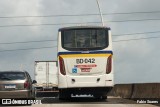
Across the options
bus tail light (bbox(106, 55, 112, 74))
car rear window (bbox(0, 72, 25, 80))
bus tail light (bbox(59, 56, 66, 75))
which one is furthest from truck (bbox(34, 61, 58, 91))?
car rear window (bbox(0, 72, 25, 80))

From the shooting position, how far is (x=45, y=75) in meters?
41.4

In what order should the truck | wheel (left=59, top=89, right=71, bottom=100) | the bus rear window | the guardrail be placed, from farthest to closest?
the truck, the guardrail, wheel (left=59, top=89, right=71, bottom=100), the bus rear window

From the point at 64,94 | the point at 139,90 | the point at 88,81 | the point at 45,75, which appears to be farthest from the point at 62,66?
the point at 45,75

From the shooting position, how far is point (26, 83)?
24.3m

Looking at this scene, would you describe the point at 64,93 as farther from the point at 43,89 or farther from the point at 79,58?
the point at 43,89

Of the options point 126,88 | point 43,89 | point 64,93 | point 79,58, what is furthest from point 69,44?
point 43,89

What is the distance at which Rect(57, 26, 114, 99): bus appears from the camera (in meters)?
26.0

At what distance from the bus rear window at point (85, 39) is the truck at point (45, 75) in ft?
49.3

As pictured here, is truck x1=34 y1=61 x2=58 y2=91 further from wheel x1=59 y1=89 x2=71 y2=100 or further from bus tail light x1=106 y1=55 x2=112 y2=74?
bus tail light x1=106 y1=55 x2=112 y2=74

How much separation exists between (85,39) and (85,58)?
0.94 metres

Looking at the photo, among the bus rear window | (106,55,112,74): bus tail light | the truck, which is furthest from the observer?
the truck

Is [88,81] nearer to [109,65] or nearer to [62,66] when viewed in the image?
[109,65]

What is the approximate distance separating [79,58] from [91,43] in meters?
Answer: 0.96

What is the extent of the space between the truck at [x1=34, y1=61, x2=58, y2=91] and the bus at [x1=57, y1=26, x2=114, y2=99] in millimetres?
15005
